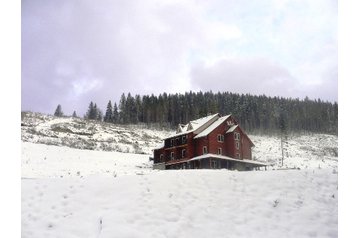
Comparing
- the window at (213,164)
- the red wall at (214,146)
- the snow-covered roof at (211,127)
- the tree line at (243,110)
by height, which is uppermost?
the tree line at (243,110)

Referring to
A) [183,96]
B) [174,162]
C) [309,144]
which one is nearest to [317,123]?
[309,144]

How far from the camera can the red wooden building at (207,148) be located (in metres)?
28.2

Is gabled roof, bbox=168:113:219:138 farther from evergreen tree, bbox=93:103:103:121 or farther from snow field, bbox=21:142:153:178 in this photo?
evergreen tree, bbox=93:103:103:121

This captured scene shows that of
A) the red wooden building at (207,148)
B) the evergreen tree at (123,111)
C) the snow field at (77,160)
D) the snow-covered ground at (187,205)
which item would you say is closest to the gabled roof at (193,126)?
the red wooden building at (207,148)

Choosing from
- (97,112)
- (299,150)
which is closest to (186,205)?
(299,150)

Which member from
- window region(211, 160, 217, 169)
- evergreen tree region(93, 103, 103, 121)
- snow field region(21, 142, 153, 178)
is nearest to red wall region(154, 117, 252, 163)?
window region(211, 160, 217, 169)

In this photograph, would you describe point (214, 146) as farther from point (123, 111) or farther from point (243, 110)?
point (123, 111)

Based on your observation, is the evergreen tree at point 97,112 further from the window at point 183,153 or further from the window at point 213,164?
the window at point 213,164

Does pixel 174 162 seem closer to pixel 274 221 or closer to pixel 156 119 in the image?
pixel 274 221

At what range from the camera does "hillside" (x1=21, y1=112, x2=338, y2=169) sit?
122 ft

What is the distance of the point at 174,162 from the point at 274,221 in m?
21.2

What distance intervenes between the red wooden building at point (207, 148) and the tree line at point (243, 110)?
53.0ft

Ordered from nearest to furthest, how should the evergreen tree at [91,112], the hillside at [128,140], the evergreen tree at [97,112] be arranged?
the hillside at [128,140] → the evergreen tree at [97,112] → the evergreen tree at [91,112]

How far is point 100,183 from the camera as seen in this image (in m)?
10.4
